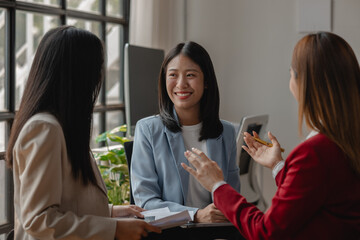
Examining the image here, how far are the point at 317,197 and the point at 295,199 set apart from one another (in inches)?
2.3

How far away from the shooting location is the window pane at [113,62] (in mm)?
4086

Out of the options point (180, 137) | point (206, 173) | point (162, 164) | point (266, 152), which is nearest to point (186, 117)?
point (180, 137)

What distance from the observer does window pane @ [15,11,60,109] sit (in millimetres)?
3104

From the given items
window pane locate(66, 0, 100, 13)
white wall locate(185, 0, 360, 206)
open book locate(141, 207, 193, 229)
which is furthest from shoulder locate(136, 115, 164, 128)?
white wall locate(185, 0, 360, 206)

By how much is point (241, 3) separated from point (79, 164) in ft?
11.8

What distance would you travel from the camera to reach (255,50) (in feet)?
15.1

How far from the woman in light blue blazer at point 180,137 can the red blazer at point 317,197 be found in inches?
28.6

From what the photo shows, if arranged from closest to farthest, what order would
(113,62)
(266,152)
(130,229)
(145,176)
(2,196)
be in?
(130,229), (266,152), (145,176), (2,196), (113,62)

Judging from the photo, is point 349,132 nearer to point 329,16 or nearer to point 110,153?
point 110,153

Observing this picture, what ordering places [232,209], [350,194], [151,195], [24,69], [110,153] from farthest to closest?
1. [24,69]
2. [110,153]
3. [151,195]
4. [232,209]
5. [350,194]

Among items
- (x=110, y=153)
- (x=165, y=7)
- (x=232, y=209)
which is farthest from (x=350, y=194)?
(x=165, y=7)

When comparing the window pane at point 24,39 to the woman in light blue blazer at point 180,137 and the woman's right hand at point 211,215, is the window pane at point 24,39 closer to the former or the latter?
the woman in light blue blazer at point 180,137

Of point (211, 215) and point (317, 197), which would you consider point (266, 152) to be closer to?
point (211, 215)

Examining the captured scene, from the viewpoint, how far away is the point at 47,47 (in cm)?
134
